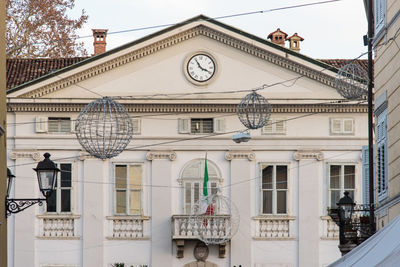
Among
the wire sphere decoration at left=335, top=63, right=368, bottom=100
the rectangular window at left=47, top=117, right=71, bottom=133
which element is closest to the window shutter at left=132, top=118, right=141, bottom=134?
the rectangular window at left=47, top=117, right=71, bottom=133

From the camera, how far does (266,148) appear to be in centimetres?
4134

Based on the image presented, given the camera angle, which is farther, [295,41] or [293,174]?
[295,41]

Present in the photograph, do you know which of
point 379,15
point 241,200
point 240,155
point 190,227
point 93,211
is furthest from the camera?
point 240,155

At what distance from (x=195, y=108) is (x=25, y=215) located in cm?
636

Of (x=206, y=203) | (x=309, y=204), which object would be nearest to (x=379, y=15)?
(x=206, y=203)

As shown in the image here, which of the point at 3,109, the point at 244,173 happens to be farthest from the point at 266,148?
the point at 3,109

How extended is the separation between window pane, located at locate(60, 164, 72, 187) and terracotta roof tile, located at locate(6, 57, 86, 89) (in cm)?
309

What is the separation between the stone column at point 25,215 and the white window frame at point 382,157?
62.3 feet

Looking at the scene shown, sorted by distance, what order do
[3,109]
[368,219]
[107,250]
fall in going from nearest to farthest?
[3,109] → [368,219] → [107,250]

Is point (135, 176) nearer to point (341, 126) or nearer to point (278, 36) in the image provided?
point (341, 126)

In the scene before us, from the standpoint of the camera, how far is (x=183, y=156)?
4125 cm

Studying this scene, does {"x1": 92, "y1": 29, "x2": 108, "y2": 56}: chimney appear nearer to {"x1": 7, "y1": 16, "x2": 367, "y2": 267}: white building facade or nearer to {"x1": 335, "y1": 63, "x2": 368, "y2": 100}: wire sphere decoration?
{"x1": 7, "y1": 16, "x2": 367, "y2": 267}: white building facade

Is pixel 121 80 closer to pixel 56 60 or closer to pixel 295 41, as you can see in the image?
pixel 56 60

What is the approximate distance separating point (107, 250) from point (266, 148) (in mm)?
6021
